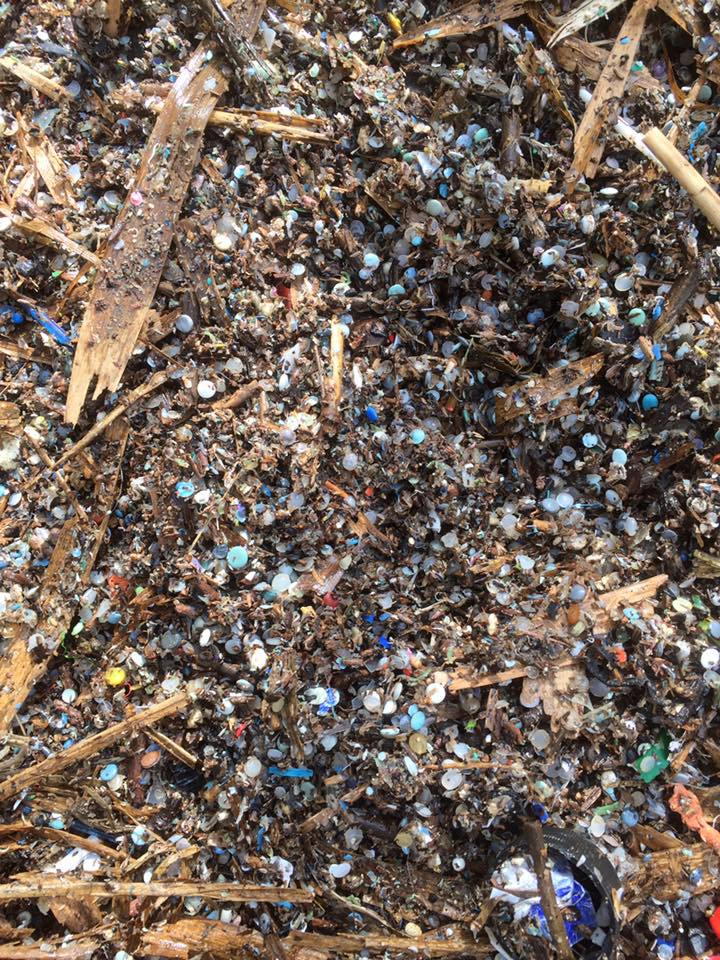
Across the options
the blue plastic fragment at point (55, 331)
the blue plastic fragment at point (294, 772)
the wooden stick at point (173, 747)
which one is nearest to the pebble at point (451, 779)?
the blue plastic fragment at point (294, 772)

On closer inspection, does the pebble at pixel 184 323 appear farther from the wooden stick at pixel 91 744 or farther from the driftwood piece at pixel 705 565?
the driftwood piece at pixel 705 565

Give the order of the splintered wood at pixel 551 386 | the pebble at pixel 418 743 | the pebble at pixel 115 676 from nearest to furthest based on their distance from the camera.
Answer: the pebble at pixel 418 743
the pebble at pixel 115 676
the splintered wood at pixel 551 386

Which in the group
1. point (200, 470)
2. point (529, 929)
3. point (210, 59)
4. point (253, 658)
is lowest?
point (529, 929)

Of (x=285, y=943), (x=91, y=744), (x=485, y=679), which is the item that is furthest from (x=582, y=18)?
(x=285, y=943)

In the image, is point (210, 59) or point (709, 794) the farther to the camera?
point (210, 59)

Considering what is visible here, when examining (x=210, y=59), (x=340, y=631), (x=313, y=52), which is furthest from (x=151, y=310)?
(x=340, y=631)

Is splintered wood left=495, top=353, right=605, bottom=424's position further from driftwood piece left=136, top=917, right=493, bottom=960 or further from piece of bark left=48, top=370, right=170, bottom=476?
driftwood piece left=136, top=917, right=493, bottom=960

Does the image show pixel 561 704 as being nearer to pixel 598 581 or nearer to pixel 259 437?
pixel 598 581

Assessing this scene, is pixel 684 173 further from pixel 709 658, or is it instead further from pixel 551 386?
pixel 709 658
